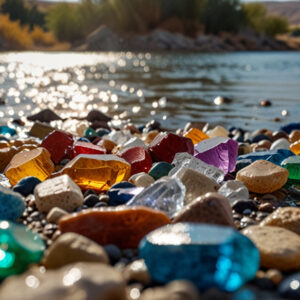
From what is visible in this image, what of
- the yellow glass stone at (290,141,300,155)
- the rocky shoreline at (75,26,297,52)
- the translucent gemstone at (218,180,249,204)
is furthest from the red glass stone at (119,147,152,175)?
the rocky shoreline at (75,26,297,52)

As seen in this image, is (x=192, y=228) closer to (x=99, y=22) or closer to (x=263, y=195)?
(x=263, y=195)

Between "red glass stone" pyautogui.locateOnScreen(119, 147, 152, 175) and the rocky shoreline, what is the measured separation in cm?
4769

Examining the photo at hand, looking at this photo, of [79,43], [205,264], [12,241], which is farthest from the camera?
[79,43]

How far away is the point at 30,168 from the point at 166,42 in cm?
5021

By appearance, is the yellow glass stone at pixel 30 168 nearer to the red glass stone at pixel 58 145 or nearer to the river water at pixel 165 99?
the red glass stone at pixel 58 145

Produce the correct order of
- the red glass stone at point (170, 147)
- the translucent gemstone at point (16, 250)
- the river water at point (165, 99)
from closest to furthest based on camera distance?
1. the translucent gemstone at point (16, 250)
2. the red glass stone at point (170, 147)
3. the river water at point (165, 99)

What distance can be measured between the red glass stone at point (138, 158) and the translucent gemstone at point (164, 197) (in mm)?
873

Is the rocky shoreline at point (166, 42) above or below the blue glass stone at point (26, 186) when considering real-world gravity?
below

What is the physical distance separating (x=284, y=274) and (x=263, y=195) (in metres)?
1.14

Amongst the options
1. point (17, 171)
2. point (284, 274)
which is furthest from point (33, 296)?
point (17, 171)

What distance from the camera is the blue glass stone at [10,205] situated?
226cm

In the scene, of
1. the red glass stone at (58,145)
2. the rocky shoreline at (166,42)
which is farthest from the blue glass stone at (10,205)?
the rocky shoreline at (166,42)

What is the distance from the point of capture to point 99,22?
5781 centimetres

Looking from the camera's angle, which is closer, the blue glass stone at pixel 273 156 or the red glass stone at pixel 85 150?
the blue glass stone at pixel 273 156
